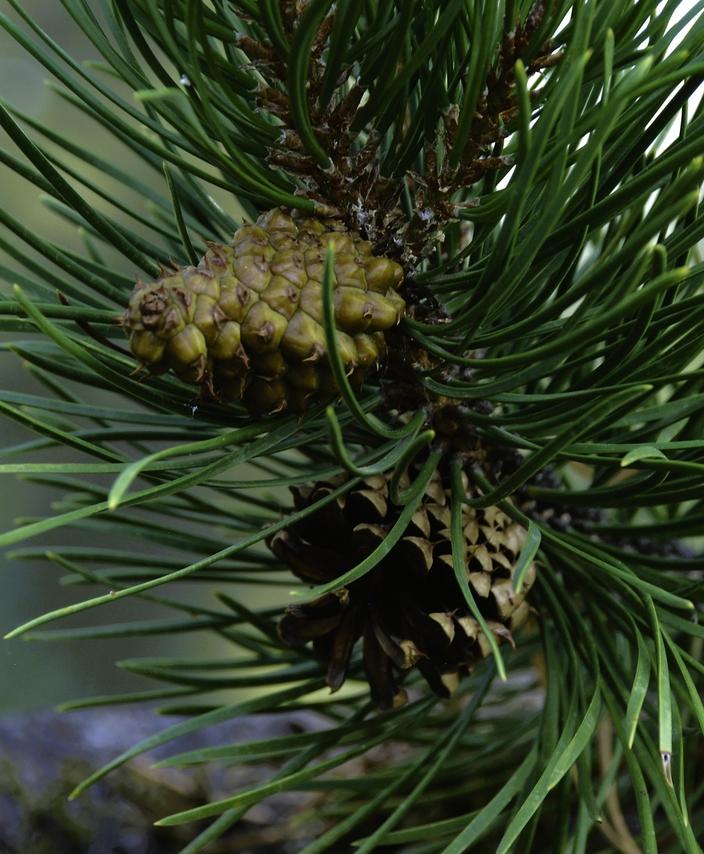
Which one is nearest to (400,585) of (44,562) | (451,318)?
(451,318)

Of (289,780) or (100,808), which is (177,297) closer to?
(289,780)

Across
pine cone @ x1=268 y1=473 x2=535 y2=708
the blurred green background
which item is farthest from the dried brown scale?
the blurred green background

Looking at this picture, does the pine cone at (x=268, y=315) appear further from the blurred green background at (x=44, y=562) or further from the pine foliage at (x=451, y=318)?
the blurred green background at (x=44, y=562)

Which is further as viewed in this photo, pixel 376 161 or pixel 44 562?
pixel 44 562

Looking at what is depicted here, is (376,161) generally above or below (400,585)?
above

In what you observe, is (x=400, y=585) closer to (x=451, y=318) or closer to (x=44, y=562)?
(x=451, y=318)

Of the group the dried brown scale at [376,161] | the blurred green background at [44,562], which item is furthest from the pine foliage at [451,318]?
the blurred green background at [44,562]
